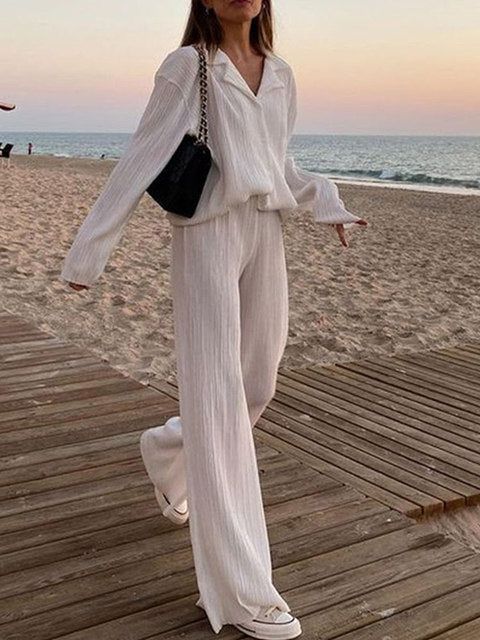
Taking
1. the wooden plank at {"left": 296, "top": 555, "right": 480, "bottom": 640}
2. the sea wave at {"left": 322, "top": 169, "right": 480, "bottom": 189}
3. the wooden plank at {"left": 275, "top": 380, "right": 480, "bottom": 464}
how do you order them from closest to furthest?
the wooden plank at {"left": 296, "top": 555, "right": 480, "bottom": 640} < the wooden plank at {"left": 275, "top": 380, "right": 480, "bottom": 464} < the sea wave at {"left": 322, "top": 169, "right": 480, "bottom": 189}

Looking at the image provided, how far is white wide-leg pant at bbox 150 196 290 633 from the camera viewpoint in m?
2.12

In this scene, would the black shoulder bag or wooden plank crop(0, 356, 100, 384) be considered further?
wooden plank crop(0, 356, 100, 384)

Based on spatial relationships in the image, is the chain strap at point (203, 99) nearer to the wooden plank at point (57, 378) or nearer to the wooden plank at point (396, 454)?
the wooden plank at point (396, 454)

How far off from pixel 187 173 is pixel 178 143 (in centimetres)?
8

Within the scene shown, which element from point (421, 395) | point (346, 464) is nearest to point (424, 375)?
point (421, 395)

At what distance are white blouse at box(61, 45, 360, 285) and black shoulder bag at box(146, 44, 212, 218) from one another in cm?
2

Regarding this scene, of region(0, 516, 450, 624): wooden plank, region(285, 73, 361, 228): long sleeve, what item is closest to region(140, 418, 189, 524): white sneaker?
region(0, 516, 450, 624): wooden plank

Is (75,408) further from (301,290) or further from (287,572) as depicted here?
(301,290)

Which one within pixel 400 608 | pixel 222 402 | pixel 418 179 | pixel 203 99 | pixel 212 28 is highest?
pixel 212 28

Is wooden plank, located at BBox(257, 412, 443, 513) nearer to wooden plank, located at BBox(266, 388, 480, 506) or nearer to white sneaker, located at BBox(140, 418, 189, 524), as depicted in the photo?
wooden plank, located at BBox(266, 388, 480, 506)

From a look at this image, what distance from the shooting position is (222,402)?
7.01 feet

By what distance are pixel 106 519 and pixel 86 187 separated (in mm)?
17885

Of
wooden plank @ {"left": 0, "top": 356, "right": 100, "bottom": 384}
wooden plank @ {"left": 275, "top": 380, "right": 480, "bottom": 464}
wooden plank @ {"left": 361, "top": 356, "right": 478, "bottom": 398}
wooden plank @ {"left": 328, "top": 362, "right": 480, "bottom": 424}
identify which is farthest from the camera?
wooden plank @ {"left": 361, "top": 356, "right": 478, "bottom": 398}

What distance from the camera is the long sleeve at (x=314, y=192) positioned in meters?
2.37
